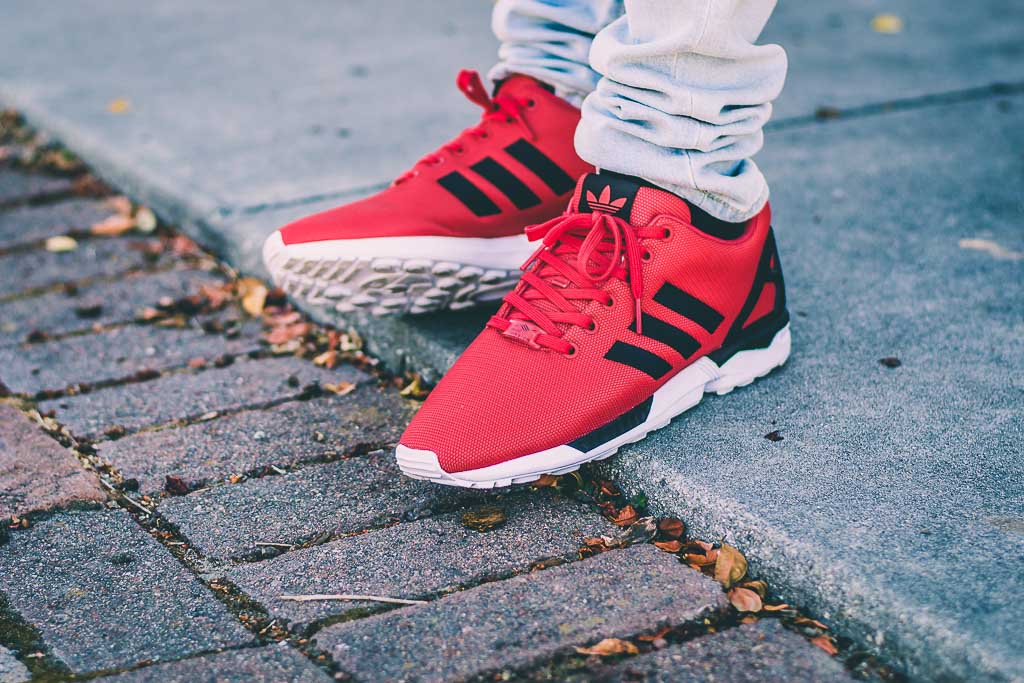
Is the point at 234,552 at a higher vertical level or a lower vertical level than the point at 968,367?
lower

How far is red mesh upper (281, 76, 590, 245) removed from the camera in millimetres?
1769

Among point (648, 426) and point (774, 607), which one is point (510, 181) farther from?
point (774, 607)

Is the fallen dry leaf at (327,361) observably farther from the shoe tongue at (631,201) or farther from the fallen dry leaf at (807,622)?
the fallen dry leaf at (807,622)

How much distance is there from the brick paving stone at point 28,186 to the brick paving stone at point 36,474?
132cm

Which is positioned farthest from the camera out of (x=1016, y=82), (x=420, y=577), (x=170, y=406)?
(x=1016, y=82)

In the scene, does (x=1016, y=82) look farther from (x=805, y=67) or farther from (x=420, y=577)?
(x=420, y=577)

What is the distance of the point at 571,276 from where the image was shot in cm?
153

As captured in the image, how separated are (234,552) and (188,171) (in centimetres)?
157

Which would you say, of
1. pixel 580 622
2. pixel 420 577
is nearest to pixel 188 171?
pixel 420 577

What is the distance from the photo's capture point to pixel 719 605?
1282 mm

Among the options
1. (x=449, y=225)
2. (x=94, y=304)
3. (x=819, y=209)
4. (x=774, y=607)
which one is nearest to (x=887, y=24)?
(x=819, y=209)

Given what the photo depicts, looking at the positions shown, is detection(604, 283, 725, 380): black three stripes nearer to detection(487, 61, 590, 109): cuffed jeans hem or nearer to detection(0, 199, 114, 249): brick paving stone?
detection(487, 61, 590, 109): cuffed jeans hem

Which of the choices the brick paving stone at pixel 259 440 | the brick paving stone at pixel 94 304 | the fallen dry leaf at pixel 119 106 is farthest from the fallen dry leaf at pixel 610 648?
the fallen dry leaf at pixel 119 106

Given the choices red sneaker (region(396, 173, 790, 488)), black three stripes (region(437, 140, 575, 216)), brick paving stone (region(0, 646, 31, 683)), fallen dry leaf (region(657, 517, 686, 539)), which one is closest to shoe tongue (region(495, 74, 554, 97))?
black three stripes (region(437, 140, 575, 216))
